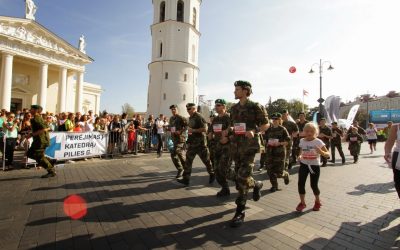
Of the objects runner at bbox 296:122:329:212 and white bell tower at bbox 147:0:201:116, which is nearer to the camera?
runner at bbox 296:122:329:212

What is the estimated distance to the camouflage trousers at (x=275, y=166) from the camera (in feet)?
21.8

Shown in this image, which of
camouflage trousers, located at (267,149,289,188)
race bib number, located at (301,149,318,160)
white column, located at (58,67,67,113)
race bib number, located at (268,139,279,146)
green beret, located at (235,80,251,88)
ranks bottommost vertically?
camouflage trousers, located at (267,149,289,188)

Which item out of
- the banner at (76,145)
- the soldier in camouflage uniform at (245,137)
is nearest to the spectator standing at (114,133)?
the banner at (76,145)

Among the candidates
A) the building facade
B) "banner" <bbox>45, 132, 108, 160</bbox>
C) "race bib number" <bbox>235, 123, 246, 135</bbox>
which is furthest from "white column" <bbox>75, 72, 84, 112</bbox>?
"race bib number" <bbox>235, 123, 246, 135</bbox>

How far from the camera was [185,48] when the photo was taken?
1849 inches

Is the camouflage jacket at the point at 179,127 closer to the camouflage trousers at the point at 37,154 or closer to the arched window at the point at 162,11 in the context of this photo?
the camouflage trousers at the point at 37,154

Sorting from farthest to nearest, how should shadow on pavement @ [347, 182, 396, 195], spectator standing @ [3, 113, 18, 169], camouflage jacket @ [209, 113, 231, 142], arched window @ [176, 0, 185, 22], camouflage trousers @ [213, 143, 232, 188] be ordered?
arched window @ [176, 0, 185, 22] < spectator standing @ [3, 113, 18, 169] < camouflage jacket @ [209, 113, 231, 142] < shadow on pavement @ [347, 182, 396, 195] < camouflage trousers @ [213, 143, 232, 188]

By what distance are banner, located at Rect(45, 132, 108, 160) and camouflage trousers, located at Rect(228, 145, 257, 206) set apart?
7658 mm

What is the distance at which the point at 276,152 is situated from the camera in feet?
22.8

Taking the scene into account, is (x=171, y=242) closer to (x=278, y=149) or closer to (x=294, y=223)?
(x=294, y=223)

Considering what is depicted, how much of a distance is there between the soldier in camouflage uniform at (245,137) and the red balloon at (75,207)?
2720 mm

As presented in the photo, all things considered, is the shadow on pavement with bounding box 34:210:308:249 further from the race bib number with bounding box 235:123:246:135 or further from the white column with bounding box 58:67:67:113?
the white column with bounding box 58:67:67:113

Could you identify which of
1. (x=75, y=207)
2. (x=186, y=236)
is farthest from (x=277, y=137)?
(x=75, y=207)

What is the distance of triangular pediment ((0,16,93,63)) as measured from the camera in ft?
92.9
